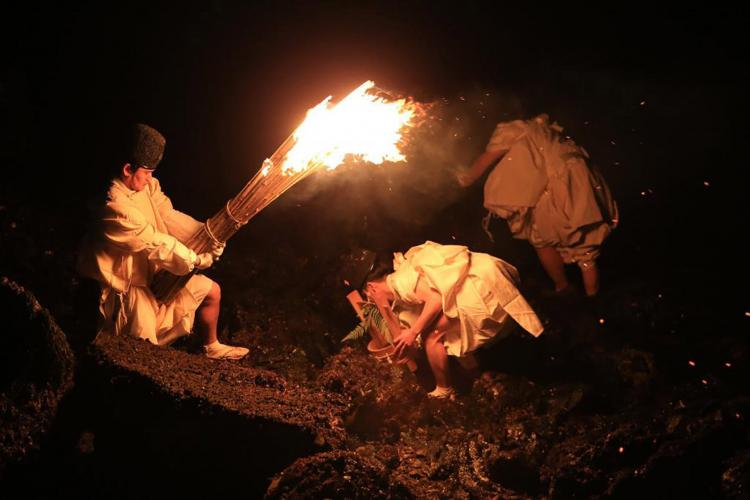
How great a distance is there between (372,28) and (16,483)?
7.28 m

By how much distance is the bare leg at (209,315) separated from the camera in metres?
6.39

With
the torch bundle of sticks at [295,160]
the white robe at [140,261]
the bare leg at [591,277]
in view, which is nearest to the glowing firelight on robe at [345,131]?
the torch bundle of sticks at [295,160]

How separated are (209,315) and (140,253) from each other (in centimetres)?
119

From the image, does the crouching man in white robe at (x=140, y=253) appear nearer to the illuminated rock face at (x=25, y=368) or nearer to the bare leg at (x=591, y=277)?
the illuminated rock face at (x=25, y=368)

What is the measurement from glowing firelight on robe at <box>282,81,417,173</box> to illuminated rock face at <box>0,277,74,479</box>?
2.48 metres

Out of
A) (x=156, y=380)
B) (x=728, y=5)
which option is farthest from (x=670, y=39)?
(x=156, y=380)

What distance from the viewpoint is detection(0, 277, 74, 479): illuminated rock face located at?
441cm

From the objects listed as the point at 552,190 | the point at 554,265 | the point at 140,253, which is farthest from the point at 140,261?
the point at 554,265

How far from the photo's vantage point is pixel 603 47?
8766 mm

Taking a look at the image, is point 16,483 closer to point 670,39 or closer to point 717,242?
point 717,242

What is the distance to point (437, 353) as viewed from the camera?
21.4ft

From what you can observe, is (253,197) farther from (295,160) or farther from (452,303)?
(452,303)

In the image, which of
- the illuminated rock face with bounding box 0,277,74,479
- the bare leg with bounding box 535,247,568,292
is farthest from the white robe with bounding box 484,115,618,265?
the illuminated rock face with bounding box 0,277,74,479

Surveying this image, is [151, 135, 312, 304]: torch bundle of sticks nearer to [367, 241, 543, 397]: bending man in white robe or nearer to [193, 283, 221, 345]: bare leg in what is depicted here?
[193, 283, 221, 345]: bare leg
